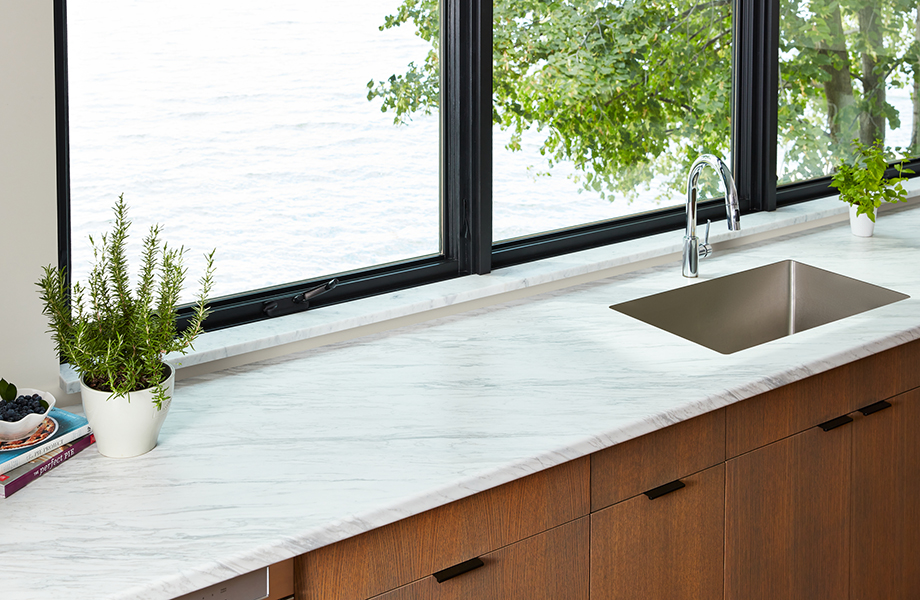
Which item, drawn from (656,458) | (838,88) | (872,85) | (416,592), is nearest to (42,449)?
(416,592)

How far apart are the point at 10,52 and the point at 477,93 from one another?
98 centimetres

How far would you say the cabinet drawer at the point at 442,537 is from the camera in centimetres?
134

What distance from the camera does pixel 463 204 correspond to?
217cm

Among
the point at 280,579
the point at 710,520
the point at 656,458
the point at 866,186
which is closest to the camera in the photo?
the point at 280,579

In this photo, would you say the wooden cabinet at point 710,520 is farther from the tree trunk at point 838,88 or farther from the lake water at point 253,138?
the tree trunk at point 838,88

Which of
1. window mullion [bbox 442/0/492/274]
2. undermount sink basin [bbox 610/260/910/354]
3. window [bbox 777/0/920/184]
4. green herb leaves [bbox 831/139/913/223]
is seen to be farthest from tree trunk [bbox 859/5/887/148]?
window mullion [bbox 442/0/492/274]

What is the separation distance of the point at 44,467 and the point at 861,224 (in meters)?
2.25

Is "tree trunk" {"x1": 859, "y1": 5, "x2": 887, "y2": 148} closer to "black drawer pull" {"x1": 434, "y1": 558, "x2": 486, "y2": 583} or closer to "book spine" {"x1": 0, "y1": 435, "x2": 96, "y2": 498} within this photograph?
"black drawer pull" {"x1": 434, "y1": 558, "x2": 486, "y2": 583}

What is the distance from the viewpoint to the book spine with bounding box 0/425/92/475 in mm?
1364

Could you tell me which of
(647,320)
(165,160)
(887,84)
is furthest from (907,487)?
(165,160)

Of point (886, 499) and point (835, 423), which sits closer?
point (835, 423)

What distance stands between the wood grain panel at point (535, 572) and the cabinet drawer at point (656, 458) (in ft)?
0.25

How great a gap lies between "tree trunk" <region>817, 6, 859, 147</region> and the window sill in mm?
401

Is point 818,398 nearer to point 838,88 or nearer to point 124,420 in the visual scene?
point 124,420
